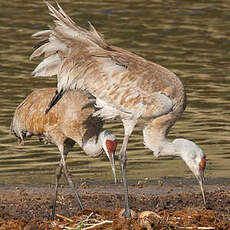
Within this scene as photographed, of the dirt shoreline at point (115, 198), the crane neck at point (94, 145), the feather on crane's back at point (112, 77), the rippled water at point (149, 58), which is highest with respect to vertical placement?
the feather on crane's back at point (112, 77)

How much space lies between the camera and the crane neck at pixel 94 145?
9.68 metres

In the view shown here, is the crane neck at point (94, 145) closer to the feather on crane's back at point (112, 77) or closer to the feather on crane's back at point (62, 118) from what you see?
the feather on crane's back at point (62, 118)

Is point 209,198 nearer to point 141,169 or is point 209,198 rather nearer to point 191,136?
point 141,169

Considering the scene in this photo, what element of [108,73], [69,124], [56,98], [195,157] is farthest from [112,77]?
[195,157]

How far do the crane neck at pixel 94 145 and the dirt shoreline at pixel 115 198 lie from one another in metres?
0.39

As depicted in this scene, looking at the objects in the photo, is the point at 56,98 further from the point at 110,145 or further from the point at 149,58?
the point at 149,58

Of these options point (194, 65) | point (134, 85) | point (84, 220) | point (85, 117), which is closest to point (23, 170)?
point (85, 117)

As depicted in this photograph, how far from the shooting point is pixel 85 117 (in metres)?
9.72

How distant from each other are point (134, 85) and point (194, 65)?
718 cm

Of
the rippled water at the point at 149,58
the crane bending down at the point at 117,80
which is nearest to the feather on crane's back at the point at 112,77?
the crane bending down at the point at 117,80

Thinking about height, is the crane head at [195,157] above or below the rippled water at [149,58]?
above

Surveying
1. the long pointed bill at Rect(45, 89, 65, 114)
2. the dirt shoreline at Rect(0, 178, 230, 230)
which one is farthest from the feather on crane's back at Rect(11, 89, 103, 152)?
the dirt shoreline at Rect(0, 178, 230, 230)

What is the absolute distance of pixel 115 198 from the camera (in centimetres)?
942

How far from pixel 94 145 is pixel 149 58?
672cm
